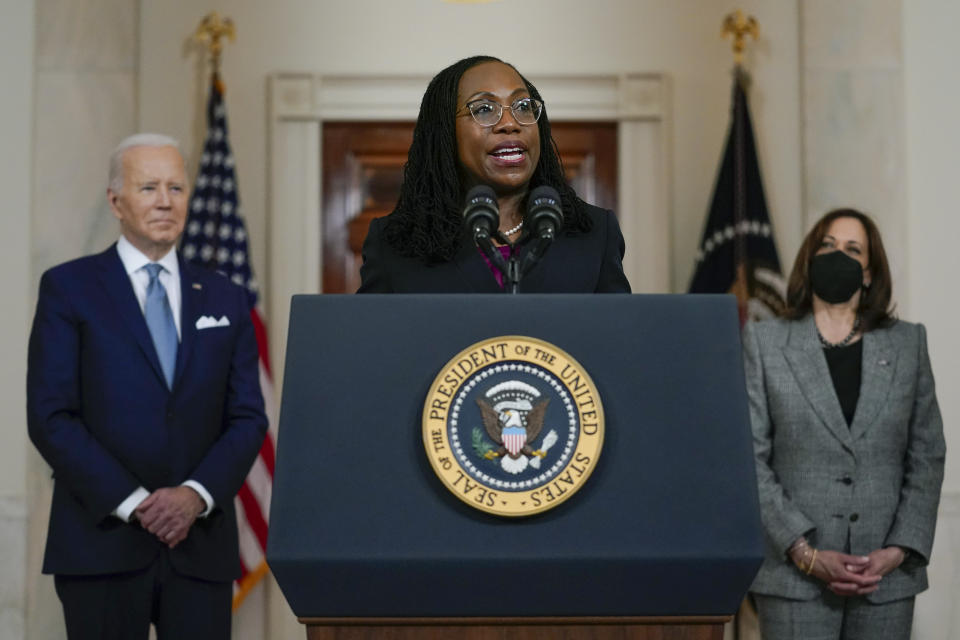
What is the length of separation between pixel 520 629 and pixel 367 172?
4.40 metres

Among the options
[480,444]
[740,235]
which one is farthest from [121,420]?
[740,235]

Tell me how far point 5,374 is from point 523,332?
3.52 m

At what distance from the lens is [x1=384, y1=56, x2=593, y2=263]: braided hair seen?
2223mm

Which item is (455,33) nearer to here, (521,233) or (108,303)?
(108,303)

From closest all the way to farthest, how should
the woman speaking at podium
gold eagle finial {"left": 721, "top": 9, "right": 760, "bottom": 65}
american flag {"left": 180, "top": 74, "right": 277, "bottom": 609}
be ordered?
the woman speaking at podium < american flag {"left": 180, "top": 74, "right": 277, "bottom": 609} < gold eagle finial {"left": 721, "top": 9, "right": 760, "bottom": 65}

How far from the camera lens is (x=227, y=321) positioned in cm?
343

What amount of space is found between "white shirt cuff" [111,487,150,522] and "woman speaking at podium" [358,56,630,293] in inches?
47.1

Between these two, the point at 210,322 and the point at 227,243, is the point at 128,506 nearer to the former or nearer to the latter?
the point at 210,322

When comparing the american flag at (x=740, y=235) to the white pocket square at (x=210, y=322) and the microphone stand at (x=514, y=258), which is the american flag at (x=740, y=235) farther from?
the microphone stand at (x=514, y=258)

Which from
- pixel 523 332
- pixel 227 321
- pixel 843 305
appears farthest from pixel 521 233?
pixel 843 305

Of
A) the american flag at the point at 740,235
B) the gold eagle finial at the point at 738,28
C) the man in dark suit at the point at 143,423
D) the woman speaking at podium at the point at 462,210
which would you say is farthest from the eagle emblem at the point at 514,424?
the gold eagle finial at the point at 738,28

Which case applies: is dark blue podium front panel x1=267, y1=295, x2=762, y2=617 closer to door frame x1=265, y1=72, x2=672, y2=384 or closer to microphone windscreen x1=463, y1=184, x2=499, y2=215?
microphone windscreen x1=463, y1=184, x2=499, y2=215

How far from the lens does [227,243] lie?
532cm

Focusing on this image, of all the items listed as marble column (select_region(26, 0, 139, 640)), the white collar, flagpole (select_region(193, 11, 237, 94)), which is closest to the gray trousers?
the white collar
